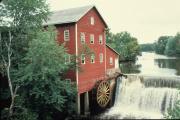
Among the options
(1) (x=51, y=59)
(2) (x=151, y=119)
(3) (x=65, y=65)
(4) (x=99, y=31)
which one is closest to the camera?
(1) (x=51, y=59)

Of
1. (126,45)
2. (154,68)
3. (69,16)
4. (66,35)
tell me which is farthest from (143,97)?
(126,45)

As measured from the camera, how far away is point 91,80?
2852cm

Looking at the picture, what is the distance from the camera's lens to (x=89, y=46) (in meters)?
28.0

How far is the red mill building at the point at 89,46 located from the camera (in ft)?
85.5

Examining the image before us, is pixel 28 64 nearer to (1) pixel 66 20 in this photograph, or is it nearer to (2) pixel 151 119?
(1) pixel 66 20

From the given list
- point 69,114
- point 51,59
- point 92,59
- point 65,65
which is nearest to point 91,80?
point 92,59

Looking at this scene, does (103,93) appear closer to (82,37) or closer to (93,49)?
(93,49)

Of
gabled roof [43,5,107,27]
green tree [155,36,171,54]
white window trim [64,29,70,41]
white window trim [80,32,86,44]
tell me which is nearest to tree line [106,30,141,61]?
green tree [155,36,171,54]

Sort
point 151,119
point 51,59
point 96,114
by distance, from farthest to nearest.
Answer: point 96,114 < point 151,119 < point 51,59

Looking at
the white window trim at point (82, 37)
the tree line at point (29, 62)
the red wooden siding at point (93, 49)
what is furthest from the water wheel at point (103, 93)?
the tree line at point (29, 62)

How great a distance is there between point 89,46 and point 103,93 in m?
5.08

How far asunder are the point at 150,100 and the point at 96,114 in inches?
228

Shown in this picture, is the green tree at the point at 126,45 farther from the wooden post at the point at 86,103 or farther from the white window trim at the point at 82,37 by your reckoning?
the white window trim at the point at 82,37

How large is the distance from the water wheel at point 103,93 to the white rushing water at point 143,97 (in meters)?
1.08
